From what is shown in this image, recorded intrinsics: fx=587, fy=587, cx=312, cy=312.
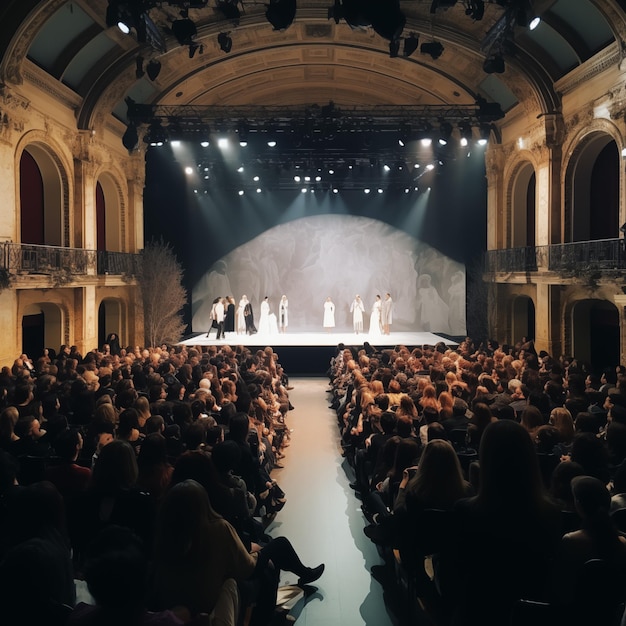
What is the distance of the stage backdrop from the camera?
28.7 m

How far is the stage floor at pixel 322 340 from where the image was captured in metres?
22.2

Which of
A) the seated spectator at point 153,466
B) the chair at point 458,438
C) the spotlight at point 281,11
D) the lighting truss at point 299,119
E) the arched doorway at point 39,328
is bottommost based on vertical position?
the chair at point 458,438

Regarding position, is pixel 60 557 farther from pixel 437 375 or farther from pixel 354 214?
pixel 354 214

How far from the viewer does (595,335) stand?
1886 centimetres

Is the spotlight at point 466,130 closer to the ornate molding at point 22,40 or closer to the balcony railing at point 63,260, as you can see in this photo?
the ornate molding at point 22,40

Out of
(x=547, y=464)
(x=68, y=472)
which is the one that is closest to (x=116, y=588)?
(x=68, y=472)

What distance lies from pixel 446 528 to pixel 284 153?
19.2m

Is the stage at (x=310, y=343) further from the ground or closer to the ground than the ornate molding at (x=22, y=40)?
closer to the ground

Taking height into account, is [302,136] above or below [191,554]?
above

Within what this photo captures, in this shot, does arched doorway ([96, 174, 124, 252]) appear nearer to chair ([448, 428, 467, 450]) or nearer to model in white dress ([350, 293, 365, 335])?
model in white dress ([350, 293, 365, 335])

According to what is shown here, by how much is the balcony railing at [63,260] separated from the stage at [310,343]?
3816 millimetres

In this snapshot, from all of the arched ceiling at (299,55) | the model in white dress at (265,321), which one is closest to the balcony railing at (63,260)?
the arched ceiling at (299,55)

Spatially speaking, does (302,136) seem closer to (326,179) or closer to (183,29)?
(183,29)

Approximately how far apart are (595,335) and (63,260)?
1667cm
